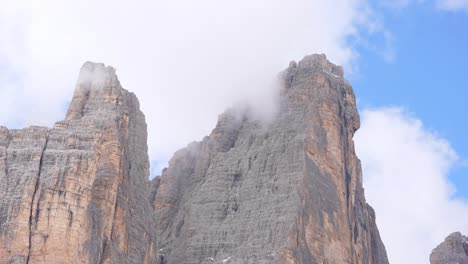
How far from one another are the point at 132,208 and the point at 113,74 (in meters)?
15.9

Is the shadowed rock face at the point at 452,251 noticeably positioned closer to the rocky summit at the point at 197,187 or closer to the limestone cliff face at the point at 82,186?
the rocky summit at the point at 197,187

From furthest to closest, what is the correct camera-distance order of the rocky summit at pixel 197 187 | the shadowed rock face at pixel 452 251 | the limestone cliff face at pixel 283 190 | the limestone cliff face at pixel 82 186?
1. the shadowed rock face at pixel 452 251
2. the limestone cliff face at pixel 283 190
3. the rocky summit at pixel 197 187
4. the limestone cliff face at pixel 82 186

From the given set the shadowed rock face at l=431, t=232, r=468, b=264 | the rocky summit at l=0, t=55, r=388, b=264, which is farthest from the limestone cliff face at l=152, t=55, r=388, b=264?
the shadowed rock face at l=431, t=232, r=468, b=264

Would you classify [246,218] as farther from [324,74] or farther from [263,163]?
[324,74]

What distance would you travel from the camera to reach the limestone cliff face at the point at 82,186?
303 ft

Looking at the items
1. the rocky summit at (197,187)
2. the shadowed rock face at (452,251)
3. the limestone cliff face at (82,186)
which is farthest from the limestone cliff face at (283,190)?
the shadowed rock face at (452,251)

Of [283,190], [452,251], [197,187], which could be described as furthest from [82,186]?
[452,251]

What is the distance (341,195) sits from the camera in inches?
5384

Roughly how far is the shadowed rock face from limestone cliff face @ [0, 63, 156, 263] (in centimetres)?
6707

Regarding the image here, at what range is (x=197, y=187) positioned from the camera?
477 ft

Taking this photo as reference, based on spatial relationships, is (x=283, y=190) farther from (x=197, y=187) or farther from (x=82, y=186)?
(x=82, y=186)

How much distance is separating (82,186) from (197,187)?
51.1 meters

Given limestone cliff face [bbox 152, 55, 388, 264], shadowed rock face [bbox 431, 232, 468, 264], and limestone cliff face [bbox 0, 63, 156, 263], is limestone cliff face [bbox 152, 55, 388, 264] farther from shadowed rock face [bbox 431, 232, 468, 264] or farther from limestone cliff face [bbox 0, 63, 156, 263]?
shadowed rock face [bbox 431, 232, 468, 264]

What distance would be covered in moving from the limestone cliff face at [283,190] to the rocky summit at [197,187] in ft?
0.62
